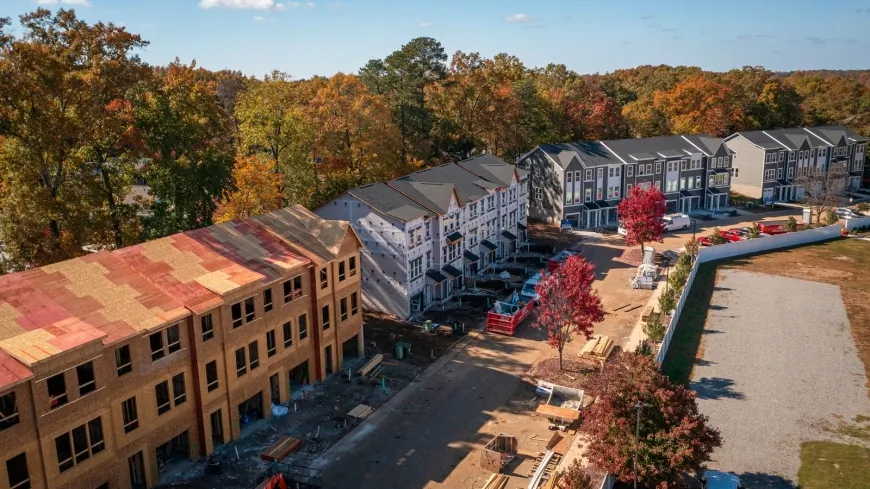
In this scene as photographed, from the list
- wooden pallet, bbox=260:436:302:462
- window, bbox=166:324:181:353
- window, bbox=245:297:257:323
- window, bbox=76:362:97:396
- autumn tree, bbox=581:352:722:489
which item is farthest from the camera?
window, bbox=245:297:257:323

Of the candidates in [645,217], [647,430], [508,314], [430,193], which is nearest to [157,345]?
[647,430]

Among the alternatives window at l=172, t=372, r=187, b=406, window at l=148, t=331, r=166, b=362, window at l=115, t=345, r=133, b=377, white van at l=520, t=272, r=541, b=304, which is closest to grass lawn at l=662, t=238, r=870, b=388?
white van at l=520, t=272, r=541, b=304

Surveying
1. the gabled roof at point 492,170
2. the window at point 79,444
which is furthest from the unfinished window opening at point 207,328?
the gabled roof at point 492,170

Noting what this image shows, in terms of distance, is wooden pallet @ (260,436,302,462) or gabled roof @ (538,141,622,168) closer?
wooden pallet @ (260,436,302,462)

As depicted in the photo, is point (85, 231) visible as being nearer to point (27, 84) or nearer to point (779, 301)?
point (27, 84)

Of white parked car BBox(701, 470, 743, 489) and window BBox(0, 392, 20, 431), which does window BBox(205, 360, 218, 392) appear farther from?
white parked car BBox(701, 470, 743, 489)

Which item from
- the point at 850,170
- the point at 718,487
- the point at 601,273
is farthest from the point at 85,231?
the point at 850,170

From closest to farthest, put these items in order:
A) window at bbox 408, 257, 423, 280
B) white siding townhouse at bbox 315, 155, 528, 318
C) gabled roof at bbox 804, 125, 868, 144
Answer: white siding townhouse at bbox 315, 155, 528, 318 < window at bbox 408, 257, 423, 280 < gabled roof at bbox 804, 125, 868, 144
